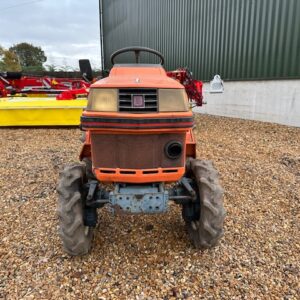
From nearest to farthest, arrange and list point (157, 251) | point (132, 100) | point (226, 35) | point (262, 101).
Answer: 1. point (132, 100)
2. point (157, 251)
3. point (262, 101)
4. point (226, 35)

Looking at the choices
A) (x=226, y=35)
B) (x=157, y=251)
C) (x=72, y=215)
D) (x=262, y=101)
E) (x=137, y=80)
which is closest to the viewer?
(x=137, y=80)

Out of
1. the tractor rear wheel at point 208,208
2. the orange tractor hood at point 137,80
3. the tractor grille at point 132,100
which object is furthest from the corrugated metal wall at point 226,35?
the tractor grille at point 132,100

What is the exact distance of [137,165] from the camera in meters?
2.12

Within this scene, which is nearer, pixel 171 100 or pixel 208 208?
pixel 171 100

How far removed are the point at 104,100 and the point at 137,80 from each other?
0.27 m

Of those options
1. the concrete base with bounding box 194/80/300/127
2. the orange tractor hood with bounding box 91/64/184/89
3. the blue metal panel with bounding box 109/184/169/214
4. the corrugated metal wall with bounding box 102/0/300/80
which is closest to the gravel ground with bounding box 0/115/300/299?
the blue metal panel with bounding box 109/184/169/214

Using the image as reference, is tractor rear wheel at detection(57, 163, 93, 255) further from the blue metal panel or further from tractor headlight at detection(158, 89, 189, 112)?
tractor headlight at detection(158, 89, 189, 112)

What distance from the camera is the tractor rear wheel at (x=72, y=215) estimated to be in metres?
2.22

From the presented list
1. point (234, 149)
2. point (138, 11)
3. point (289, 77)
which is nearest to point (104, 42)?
point (138, 11)

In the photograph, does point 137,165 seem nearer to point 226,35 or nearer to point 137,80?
point 137,80

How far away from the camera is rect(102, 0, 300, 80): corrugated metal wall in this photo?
24.4 feet

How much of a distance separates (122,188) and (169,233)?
748 millimetres

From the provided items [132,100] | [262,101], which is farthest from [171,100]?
[262,101]

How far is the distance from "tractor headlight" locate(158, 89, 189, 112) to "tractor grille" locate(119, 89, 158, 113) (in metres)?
0.04
